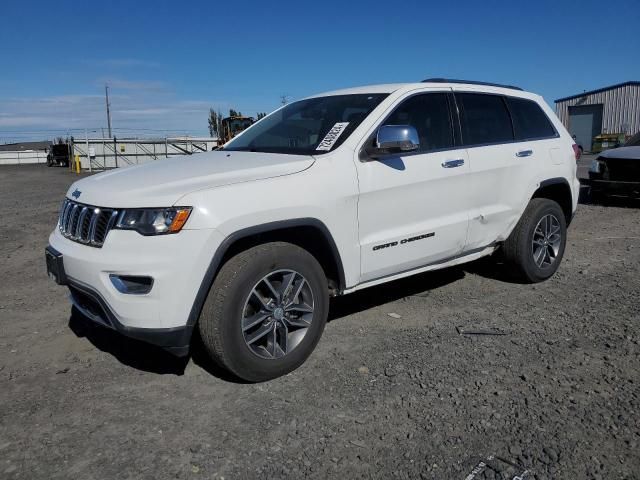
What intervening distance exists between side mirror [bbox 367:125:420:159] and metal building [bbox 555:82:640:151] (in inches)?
1604

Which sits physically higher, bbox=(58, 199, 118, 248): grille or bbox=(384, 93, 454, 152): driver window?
bbox=(384, 93, 454, 152): driver window

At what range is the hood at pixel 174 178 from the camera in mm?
3053

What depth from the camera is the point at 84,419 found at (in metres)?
3.05

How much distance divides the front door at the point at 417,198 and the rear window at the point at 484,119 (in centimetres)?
19

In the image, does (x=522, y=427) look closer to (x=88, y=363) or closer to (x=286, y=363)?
(x=286, y=363)

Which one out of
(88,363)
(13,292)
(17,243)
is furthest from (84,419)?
(17,243)

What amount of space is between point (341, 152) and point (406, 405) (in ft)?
5.40

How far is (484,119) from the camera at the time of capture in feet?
15.8

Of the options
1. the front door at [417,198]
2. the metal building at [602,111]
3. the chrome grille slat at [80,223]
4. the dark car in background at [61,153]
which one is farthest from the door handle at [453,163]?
the metal building at [602,111]

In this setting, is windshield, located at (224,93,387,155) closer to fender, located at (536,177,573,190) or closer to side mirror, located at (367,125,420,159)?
side mirror, located at (367,125,420,159)

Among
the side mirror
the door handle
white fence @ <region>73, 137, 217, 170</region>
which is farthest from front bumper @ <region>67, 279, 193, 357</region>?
white fence @ <region>73, 137, 217, 170</region>

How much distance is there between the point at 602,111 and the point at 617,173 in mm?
34824

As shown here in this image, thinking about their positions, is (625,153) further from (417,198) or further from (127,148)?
(127,148)

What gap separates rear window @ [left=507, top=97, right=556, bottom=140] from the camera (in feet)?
16.9
